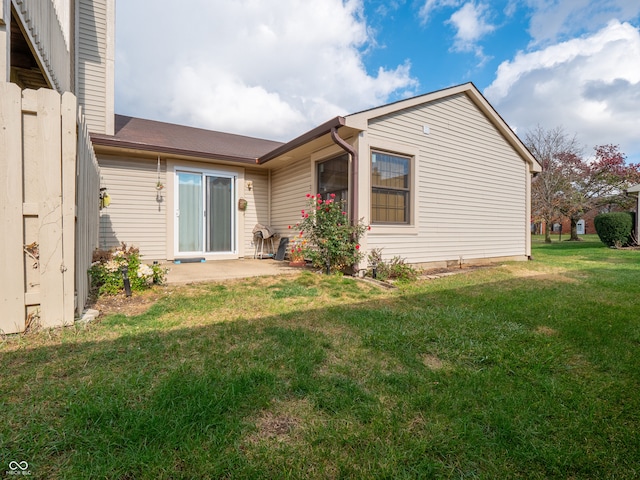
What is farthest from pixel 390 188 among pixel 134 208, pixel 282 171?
pixel 134 208

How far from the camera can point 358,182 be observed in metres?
5.36

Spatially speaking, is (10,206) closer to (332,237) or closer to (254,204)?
(332,237)

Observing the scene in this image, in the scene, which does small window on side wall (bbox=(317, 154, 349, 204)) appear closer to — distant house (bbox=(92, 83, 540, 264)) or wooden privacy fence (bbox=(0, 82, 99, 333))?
distant house (bbox=(92, 83, 540, 264))

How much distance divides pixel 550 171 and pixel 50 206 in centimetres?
2250

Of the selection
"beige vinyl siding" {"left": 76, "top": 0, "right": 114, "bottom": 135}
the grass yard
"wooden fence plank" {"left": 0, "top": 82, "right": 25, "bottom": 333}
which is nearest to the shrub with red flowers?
the grass yard

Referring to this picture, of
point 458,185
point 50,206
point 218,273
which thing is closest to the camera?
point 50,206

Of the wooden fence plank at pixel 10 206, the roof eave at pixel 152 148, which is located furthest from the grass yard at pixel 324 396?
the roof eave at pixel 152 148

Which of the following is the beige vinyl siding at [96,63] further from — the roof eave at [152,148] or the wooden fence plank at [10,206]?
the wooden fence plank at [10,206]

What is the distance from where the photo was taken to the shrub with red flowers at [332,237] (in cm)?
526

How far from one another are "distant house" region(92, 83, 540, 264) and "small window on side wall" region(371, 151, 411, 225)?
21 millimetres

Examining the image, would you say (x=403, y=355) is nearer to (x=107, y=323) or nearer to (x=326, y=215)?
(x=107, y=323)

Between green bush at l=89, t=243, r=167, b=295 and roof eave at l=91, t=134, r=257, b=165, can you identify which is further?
roof eave at l=91, t=134, r=257, b=165

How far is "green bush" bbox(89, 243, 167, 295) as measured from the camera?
367cm

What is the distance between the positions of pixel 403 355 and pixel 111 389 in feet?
6.14
